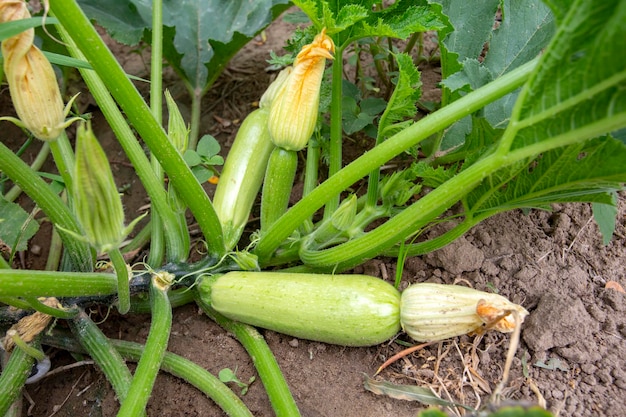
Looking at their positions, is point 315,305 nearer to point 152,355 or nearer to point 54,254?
point 152,355

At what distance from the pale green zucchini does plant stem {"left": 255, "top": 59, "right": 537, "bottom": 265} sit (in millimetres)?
193

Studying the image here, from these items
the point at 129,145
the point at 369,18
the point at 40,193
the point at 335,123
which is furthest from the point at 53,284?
the point at 369,18

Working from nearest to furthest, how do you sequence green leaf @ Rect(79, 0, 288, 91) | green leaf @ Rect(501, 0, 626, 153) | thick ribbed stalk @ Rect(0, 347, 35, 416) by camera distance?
green leaf @ Rect(501, 0, 626, 153) < thick ribbed stalk @ Rect(0, 347, 35, 416) < green leaf @ Rect(79, 0, 288, 91)

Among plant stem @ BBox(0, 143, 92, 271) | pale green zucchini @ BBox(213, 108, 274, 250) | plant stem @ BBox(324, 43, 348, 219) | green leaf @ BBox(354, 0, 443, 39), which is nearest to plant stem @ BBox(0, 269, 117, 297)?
plant stem @ BBox(0, 143, 92, 271)

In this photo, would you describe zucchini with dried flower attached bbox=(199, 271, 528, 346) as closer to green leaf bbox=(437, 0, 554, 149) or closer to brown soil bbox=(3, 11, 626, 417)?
brown soil bbox=(3, 11, 626, 417)

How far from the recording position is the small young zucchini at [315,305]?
5.23 ft

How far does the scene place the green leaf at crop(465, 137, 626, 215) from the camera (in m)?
1.31

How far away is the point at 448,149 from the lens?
191cm

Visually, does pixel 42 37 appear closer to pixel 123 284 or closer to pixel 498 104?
pixel 123 284

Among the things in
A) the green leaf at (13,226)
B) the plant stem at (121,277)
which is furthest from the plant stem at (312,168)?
the green leaf at (13,226)

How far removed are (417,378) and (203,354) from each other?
66 centimetres

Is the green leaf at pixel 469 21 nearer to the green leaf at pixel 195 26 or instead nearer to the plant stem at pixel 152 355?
the green leaf at pixel 195 26

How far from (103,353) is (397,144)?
3.33 ft

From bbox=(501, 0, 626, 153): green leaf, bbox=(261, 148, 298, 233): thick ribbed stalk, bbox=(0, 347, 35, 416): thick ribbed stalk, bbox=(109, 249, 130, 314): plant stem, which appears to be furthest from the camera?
bbox=(261, 148, 298, 233): thick ribbed stalk
